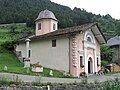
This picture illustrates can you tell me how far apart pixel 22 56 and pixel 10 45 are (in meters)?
6.01

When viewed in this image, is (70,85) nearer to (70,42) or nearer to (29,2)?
(70,42)

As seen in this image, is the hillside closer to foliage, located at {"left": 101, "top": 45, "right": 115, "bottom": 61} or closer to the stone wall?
foliage, located at {"left": 101, "top": 45, "right": 115, "bottom": 61}

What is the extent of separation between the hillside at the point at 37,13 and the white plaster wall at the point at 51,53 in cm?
4103

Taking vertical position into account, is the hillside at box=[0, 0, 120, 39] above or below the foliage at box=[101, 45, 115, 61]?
above

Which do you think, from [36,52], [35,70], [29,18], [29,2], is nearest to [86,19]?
[29,18]

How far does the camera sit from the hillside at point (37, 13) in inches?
3226

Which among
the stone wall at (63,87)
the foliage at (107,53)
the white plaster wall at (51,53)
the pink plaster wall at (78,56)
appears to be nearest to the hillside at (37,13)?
the foliage at (107,53)

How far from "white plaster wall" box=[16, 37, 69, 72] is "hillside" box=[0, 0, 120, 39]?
135ft

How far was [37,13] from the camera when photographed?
87.7 metres

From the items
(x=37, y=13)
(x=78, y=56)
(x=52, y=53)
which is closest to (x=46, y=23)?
(x=52, y=53)

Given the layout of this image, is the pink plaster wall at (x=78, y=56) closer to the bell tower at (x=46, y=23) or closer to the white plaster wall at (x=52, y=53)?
the white plaster wall at (x=52, y=53)

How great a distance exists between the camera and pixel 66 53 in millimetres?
30891

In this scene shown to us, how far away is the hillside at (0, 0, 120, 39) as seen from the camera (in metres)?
81.9

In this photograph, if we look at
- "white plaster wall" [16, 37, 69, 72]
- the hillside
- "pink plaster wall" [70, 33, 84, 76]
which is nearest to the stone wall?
"pink plaster wall" [70, 33, 84, 76]
